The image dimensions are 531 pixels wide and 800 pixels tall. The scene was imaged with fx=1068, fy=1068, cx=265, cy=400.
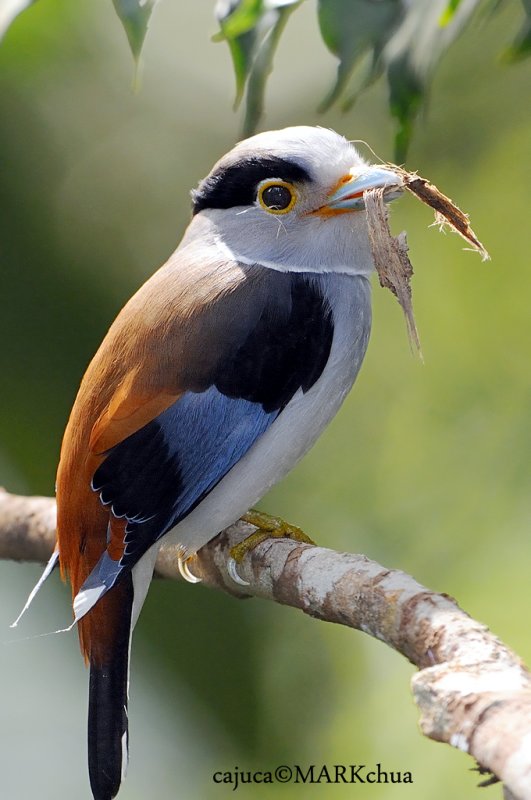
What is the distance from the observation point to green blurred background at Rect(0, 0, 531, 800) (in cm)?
384

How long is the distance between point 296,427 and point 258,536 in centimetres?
32

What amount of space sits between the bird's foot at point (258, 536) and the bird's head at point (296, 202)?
0.63m

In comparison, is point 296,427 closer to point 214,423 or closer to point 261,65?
point 214,423

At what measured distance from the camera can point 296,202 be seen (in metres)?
2.48

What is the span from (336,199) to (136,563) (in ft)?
3.03

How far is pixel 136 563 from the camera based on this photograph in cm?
230

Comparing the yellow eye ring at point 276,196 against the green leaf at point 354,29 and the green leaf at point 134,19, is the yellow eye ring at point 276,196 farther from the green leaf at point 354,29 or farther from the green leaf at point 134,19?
the green leaf at point 134,19

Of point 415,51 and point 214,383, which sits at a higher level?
point 415,51

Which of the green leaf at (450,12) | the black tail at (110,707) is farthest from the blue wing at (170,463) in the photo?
the green leaf at (450,12)

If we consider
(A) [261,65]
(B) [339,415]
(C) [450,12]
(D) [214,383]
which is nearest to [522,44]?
(C) [450,12]

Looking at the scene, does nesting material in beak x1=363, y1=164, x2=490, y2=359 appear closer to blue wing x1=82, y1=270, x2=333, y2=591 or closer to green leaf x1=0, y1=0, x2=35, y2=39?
blue wing x1=82, y1=270, x2=333, y2=591

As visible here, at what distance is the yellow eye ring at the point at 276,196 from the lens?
2465 millimetres

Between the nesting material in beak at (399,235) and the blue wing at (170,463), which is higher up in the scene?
the nesting material in beak at (399,235)

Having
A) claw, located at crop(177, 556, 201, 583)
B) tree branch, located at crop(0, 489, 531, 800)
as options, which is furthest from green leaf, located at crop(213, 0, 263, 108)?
claw, located at crop(177, 556, 201, 583)
